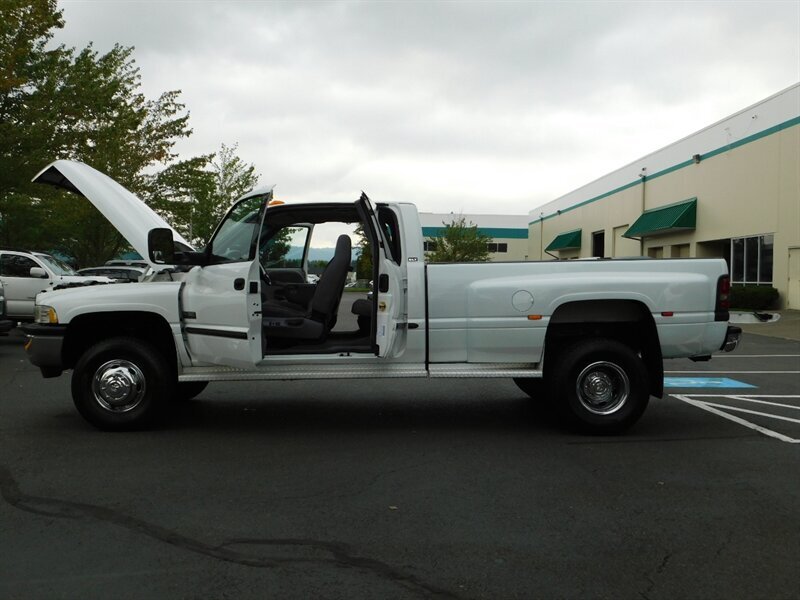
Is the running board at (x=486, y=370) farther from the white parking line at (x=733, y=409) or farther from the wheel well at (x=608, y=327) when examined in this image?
the white parking line at (x=733, y=409)

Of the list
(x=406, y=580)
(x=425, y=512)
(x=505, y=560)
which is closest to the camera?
(x=406, y=580)

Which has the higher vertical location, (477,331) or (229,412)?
(477,331)

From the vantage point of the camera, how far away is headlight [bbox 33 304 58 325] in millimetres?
→ 6793

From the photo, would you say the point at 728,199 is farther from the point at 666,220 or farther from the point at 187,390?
the point at 187,390

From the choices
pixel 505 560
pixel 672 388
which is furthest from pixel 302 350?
Answer: pixel 672 388

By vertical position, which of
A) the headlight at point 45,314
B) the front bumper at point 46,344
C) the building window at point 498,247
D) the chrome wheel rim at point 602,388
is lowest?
the chrome wheel rim at point 602,388

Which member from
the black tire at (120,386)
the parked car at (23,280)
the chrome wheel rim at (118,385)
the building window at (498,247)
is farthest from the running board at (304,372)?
the building window at (498,247)

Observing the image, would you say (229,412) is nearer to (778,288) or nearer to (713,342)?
(713,342)

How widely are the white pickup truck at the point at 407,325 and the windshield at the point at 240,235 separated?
0.01m

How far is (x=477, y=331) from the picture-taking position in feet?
22.2

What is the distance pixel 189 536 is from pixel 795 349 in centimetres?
1421

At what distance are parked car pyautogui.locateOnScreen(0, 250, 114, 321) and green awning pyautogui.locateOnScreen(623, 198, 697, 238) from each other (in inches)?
903

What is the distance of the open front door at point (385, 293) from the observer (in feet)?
21.7

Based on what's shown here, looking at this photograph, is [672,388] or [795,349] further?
[795,349]
